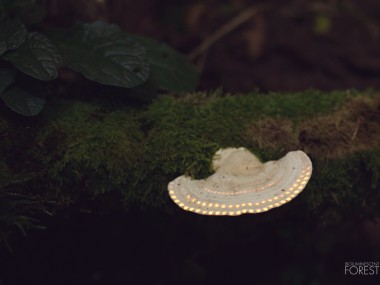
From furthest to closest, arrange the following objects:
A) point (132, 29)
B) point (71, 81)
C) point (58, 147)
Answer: point (132, 29) < point (71, 81) < point (58, 147)

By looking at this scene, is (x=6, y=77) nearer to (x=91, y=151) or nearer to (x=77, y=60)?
(x=77, y=60)

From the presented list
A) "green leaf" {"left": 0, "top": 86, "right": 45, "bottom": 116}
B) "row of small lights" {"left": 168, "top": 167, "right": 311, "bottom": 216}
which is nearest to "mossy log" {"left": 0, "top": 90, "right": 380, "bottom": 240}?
"green leaf" {"left": 0, "top": 86, "right": 45, "bottom": 116}

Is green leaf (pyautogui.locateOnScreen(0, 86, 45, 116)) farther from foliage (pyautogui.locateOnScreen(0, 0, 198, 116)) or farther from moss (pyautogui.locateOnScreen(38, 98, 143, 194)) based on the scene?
moss (pyautogui.locateOnScreen(38, 98, 143, 194))

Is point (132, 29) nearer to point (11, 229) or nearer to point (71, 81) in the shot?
point (71, 81)

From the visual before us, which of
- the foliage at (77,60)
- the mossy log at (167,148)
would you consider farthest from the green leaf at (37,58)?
the mossy log at (167,148)

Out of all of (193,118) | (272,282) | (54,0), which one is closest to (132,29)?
(54,0)

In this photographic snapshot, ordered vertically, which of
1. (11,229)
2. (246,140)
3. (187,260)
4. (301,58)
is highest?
(246,140)
